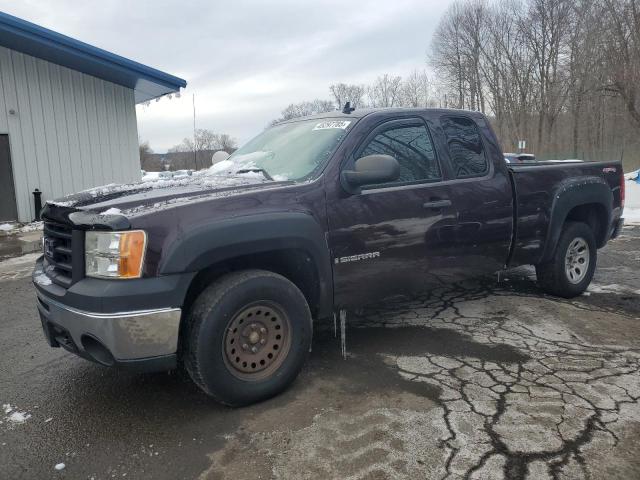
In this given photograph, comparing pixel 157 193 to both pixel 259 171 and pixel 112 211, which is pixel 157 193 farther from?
pixel 259 171

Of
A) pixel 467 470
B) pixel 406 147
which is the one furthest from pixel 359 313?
pixel 467 470

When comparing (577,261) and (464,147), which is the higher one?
(464,147)

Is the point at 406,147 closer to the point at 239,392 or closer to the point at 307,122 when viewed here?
the point at 307,122

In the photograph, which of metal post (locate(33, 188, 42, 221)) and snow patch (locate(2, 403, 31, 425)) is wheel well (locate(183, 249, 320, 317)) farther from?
metal post (locate(33, 188, 42, 221))

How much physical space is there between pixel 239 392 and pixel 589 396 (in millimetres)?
2172

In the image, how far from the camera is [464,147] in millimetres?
4266

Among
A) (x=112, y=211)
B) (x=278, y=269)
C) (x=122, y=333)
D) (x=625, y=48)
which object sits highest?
(x=625, y=48)

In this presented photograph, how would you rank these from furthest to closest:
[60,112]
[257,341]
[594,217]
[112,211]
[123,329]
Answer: [60,112] < [594,217] < [257,341] < [112,211] < [123,329]

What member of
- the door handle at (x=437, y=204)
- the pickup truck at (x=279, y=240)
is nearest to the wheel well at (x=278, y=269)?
the pickup truck at (x=279, y=240)

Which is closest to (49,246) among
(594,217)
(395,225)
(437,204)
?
(395,225)

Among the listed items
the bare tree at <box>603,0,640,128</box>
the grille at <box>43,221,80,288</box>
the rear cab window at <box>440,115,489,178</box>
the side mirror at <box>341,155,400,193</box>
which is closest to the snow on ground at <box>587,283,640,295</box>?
the rear cab window at <box>440,115,489,178</box>

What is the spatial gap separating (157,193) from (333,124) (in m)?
1.47

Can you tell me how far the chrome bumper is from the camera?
2613 millimetres

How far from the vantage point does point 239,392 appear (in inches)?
118
